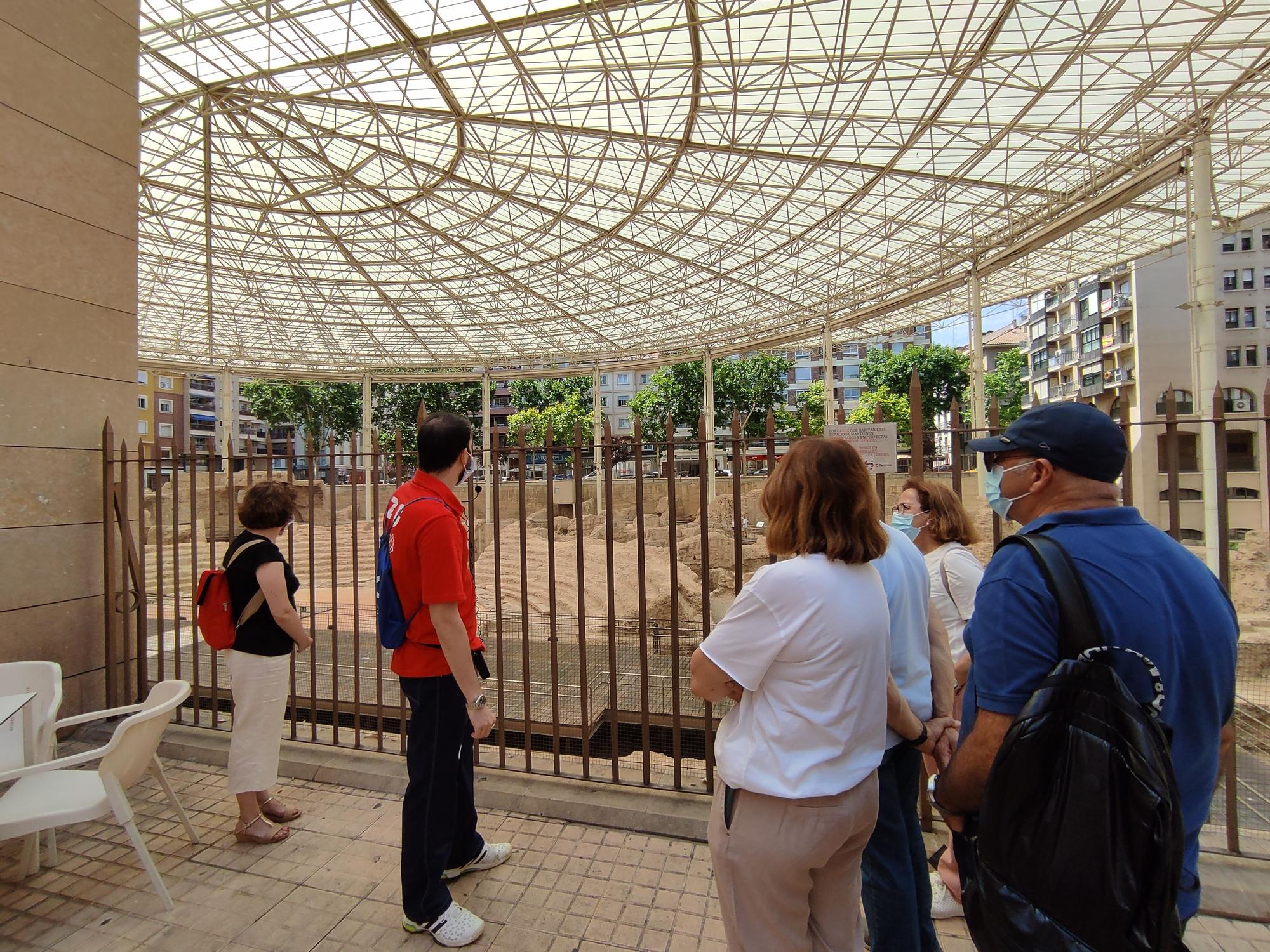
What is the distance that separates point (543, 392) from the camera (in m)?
43.4

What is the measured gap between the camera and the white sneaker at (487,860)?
279cm

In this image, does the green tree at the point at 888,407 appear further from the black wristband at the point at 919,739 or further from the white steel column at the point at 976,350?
the black wristband at the point at 919,739

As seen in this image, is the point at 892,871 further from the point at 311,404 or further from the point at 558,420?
the point at 311,404

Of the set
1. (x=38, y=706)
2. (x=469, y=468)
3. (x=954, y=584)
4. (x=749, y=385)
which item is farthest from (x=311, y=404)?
(x=954, y=584)

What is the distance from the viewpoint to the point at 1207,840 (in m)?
3.39

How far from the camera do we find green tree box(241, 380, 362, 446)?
1587 inches

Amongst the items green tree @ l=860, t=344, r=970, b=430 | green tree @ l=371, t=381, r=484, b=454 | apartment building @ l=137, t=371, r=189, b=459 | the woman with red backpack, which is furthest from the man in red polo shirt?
apartment building @ l=137, t=371, r=189, b=459

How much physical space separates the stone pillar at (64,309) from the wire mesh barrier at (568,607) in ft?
0.63

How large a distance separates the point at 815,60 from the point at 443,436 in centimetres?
1144

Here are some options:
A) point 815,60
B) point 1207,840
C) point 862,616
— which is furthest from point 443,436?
point 815,60

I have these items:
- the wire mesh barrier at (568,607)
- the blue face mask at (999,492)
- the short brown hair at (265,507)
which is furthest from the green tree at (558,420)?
the blue face mask at (999,492)

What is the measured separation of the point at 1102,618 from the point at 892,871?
1144 mm

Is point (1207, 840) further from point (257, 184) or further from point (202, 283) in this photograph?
point (202, 283)

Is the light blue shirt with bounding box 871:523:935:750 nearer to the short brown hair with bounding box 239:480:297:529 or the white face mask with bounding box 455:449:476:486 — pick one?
the white face mask with bounding box 455:449:476:486
